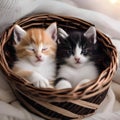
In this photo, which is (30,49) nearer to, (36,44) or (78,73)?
(36,44)

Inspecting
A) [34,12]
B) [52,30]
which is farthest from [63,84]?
[34,12]

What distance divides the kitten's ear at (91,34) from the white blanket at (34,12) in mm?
156

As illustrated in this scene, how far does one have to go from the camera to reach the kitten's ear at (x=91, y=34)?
1.01m

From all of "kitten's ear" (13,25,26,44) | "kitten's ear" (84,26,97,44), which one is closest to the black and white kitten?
"kitten's ear" (84,26,97,44)

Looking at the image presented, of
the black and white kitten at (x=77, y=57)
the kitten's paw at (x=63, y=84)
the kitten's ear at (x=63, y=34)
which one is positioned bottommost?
the kitten's paw at (x=63, y=84)

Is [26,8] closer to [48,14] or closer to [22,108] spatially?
[48,14]

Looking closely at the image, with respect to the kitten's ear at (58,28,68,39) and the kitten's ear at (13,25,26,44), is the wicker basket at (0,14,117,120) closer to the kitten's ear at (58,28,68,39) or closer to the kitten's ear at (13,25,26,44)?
the kitten's ear at (13,25,26,44)

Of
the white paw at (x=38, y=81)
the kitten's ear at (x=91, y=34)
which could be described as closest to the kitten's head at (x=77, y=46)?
the kitten's ear at (x=91, y=34)

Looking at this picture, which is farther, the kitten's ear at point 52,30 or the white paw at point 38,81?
the kitten's ear at point 52,30

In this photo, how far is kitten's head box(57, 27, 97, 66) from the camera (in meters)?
0.98

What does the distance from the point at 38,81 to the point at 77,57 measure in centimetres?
16

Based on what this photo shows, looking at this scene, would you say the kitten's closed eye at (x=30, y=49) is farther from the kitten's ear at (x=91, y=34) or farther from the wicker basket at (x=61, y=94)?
the kitten's ear at (x=91, y=34)

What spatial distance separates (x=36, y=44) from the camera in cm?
98

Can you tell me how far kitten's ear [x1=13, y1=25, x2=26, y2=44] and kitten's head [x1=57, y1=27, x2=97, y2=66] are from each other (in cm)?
12
